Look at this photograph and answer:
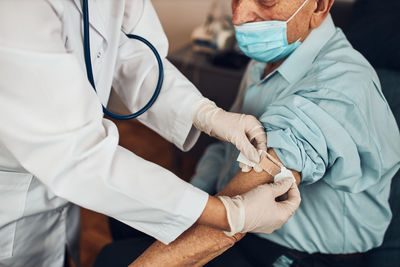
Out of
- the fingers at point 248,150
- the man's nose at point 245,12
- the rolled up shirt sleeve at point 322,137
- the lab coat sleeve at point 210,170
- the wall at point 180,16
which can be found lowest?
the lab coat sleeve at point 210,170

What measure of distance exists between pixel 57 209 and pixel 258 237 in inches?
23.4

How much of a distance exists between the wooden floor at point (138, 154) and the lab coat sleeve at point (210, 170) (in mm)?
800

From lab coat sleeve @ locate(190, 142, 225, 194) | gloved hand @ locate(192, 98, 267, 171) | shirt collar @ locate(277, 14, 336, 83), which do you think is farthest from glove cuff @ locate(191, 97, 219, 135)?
lab coat sleeve @ locate(190, 142, 225, 194)

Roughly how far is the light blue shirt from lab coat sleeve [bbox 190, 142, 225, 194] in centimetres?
20

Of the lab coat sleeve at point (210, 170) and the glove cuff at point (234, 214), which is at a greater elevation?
the glove cuff at point (234, 214)

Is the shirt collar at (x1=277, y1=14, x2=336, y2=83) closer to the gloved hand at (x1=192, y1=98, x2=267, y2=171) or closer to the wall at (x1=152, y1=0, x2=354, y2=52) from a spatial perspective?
the gloved hand at (x1=192, y1=98, x2=267, y2=171)

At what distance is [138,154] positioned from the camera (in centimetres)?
249

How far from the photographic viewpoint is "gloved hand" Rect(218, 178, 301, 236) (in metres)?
0.81

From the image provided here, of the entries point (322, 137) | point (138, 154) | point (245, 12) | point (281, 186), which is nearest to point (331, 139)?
point (322, 137)

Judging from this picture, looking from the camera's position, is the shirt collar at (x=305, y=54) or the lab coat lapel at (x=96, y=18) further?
the shirt collar at (x=305, y=54)

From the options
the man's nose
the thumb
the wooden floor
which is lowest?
the wooden floor

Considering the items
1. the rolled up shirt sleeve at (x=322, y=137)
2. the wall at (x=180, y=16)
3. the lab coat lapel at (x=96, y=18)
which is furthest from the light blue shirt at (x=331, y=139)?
the wall at (x=180, y=16)

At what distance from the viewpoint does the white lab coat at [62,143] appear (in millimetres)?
681

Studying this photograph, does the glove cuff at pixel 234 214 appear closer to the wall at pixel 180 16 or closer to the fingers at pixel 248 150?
the fingers at pixel 248 150
